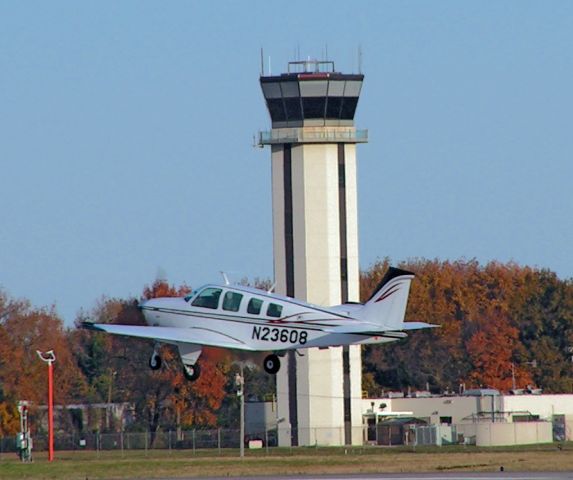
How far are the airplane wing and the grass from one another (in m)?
8.14

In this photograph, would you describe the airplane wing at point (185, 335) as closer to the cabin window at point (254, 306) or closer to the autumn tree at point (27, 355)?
the cabin window at point (254, 306)

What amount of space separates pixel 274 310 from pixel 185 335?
3.73 metres

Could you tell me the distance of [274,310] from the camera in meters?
74.2

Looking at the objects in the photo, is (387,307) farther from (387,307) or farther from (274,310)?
(274,310)

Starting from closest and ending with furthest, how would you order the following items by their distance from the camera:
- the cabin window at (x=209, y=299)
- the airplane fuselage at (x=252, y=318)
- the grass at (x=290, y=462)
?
1. the airplane fuselage at (x=252, y=318)
2. the cabin window at (x=209, y=299)
3. the grass at (x=290, y=462)

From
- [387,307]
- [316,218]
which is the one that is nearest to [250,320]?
[387,307]

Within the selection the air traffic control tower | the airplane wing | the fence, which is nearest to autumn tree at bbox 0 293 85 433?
the fence

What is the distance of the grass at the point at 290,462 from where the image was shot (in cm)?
8175

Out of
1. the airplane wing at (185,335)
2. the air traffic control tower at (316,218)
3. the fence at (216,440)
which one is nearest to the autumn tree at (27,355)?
the fence at (216,440)

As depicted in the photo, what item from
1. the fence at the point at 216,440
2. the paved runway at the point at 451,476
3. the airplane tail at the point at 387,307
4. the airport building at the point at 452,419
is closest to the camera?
the paved runway at the point at 451,476

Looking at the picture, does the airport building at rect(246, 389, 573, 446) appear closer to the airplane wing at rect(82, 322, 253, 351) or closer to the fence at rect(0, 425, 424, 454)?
the fence at rect(0, 425, 424, 454)

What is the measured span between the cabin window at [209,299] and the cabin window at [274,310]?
2144 millimetres

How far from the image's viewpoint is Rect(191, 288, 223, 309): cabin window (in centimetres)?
7444

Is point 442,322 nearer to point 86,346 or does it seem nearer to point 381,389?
point 381,389
